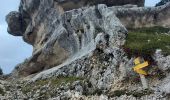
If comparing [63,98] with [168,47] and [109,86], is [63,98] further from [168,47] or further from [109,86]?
[168,47]

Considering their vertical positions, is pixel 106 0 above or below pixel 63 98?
above

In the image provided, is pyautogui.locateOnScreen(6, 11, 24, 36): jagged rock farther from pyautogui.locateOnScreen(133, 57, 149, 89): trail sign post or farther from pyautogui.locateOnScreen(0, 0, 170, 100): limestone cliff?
pyautogui.locateOnScreen(133, 57, 149, 89): trail sign post

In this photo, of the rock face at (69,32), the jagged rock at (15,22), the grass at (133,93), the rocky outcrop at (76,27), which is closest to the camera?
the grass at (133,93)

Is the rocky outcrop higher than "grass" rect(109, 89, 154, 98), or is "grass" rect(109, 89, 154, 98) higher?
the rocky outcrop

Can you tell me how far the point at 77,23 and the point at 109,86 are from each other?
16.0 metres

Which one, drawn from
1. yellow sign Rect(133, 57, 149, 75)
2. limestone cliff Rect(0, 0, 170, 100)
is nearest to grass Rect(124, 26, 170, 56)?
limestone cliff Rect(0, 0, 170, 100)

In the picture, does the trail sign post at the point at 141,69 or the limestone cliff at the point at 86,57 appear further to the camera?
the limestone cliff at the point at 86,57

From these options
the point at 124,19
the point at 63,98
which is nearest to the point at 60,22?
the point at 124,19

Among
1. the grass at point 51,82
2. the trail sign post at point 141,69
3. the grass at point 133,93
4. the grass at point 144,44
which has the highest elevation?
the grass at point 144,44

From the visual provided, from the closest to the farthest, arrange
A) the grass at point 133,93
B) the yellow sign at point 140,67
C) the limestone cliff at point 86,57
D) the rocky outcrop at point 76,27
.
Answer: the grass at point 133,93, the yellow sign at point 140,67, the limestone cliff at point 86,57, the rocky outcrop at point 76,27

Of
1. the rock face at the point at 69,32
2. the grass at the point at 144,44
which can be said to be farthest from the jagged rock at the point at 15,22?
the grass at the point at 144,44

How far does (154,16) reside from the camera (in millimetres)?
51625

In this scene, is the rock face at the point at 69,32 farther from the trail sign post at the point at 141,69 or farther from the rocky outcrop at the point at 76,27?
the trail sign post at the point at 141,69

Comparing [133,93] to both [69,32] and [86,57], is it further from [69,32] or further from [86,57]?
[69,32]
